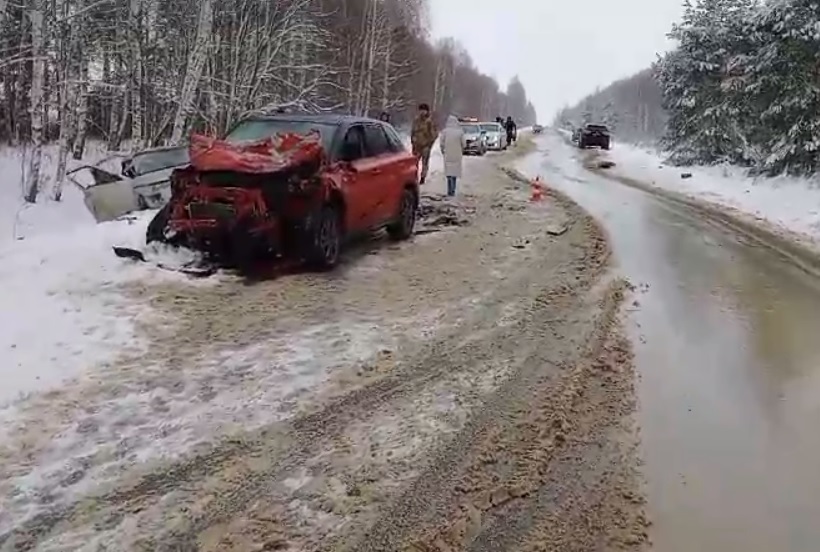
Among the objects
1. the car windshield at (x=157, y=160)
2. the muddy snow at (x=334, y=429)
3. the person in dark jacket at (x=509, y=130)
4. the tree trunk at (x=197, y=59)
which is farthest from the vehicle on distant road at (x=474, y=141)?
the muddy snow at (x=334, y=429)

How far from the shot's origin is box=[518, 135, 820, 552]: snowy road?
12.0 ft

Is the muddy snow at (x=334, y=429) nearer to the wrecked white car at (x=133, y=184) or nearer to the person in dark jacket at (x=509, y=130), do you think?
the wrecked white car at (x=133, y=184)

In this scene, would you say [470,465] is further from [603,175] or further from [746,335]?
[603,175]

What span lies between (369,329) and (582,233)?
6.17 metres

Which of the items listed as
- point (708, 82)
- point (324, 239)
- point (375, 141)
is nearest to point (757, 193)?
point (708, 82)

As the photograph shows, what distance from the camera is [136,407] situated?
4488mm

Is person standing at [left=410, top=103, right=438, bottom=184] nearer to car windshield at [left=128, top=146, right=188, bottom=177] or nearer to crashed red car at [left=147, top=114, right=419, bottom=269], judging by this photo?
car windshield at [left=128, top=146, right=188, bottom=177]

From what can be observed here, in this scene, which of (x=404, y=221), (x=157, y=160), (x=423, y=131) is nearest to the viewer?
(x=404, y=221)

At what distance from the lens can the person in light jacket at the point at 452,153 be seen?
1582cm

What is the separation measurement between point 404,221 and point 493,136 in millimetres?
27578

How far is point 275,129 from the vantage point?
8.88 meters

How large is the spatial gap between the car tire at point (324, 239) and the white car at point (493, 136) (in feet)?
93.7

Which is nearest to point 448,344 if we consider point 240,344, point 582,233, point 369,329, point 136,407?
point 369,329

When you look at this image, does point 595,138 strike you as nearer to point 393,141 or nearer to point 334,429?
point 393,141
